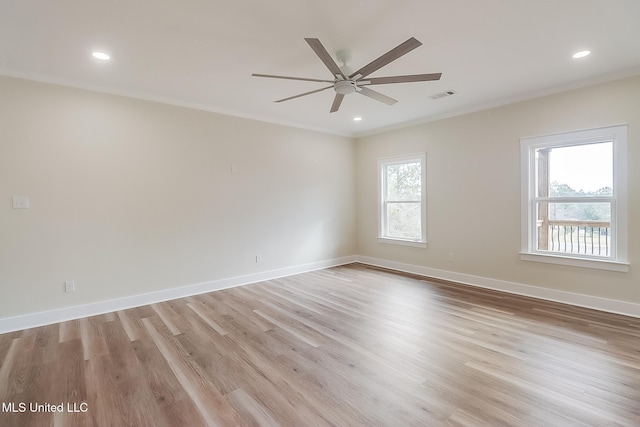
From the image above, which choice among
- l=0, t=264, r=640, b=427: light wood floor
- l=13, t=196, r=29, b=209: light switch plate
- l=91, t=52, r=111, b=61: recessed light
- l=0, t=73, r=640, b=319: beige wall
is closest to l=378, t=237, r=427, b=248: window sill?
l=0, t=73, r=640, b=319: beige wall

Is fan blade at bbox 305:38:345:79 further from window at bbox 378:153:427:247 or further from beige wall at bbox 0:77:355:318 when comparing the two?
window at bbox 378:153:427:247

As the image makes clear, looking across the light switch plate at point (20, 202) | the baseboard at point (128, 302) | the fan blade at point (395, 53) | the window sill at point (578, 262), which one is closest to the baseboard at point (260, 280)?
the baseboard at point (128, 302)

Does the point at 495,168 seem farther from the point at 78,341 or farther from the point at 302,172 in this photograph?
the point at 78,341

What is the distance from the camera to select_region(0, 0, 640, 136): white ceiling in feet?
7.03

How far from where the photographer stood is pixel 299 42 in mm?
2566

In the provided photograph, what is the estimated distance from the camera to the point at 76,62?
2906mm

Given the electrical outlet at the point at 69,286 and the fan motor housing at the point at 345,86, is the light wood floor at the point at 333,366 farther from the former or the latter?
the fan motor housing at the point at 345,86

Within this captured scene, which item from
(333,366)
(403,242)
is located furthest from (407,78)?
(403,242)

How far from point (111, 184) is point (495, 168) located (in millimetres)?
5134

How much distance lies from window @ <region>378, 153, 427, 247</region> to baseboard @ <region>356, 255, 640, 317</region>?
1.57 ft

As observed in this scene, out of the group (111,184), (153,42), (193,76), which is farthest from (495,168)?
(111,184)

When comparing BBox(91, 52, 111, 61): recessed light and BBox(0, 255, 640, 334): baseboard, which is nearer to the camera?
BBox(91, 52, 111, 61): recessed light

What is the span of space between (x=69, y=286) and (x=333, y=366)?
10.4 feet

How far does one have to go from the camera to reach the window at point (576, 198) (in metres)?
3.31
